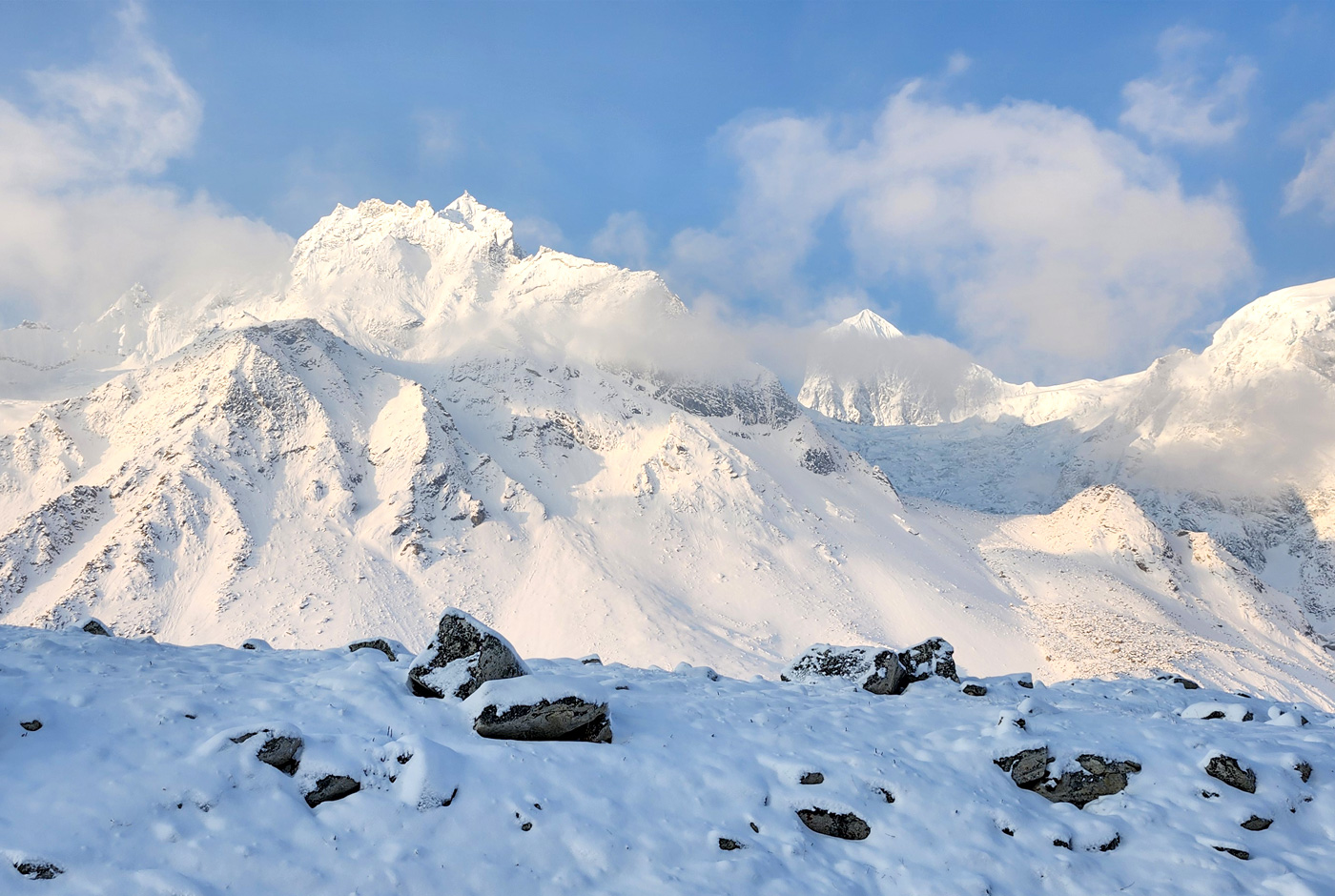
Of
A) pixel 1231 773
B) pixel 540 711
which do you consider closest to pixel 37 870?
pixel 540 711

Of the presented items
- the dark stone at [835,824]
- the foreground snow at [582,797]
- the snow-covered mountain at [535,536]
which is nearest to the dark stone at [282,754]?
the foreground snow at [582,797]

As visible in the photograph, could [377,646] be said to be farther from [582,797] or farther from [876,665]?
[876,665]

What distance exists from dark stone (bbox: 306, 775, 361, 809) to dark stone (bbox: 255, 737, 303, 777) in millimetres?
504

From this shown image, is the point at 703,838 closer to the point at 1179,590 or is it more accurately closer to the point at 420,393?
the point at 420,393

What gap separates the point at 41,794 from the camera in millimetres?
8195

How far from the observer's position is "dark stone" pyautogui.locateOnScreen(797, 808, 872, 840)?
1043 centimetres

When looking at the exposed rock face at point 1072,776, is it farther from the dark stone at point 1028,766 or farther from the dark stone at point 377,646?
the dark stone at point 377,646

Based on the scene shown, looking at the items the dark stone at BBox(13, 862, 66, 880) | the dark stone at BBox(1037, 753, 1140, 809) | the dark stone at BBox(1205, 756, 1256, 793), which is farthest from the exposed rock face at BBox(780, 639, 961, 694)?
the dark stone at BBox(13, 862, 66, 880)

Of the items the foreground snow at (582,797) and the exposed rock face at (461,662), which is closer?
the foreground snow at (582,797)

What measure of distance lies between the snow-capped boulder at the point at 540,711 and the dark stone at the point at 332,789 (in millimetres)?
2143

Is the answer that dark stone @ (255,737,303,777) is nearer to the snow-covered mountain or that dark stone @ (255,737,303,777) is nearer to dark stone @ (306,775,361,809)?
dark stone @ (306,775,361,809)

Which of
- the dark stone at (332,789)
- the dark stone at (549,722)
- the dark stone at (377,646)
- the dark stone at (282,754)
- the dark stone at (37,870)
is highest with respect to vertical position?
the dark stone at (377,646)

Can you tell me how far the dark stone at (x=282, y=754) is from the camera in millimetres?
9648

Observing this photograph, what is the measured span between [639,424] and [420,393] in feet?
148
